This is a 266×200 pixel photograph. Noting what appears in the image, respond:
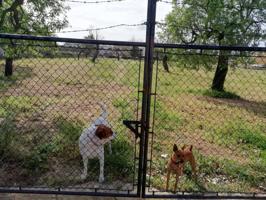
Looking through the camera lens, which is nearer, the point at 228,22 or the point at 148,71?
the point at 148,71

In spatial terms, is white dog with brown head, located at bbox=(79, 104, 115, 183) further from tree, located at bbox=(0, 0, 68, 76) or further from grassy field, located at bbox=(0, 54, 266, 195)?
tree, located at bbox=(0, 0, 68, 76)

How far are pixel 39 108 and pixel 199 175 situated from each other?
194 inches

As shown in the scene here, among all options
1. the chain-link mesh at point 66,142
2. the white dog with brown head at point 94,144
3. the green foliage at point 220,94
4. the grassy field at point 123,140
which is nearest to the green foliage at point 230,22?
the green foliage at point 220,94

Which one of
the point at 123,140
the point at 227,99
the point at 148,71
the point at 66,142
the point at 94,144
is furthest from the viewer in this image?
the point at 227,99

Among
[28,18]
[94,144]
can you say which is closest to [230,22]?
[28,18]

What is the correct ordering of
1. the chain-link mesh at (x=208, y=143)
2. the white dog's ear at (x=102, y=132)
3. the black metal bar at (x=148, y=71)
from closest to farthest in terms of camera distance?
the black metal bar at (x=148, y=71) < the white dog's ear at (x=102, y=132) < the chain-link mesh at (x=208, y=143)

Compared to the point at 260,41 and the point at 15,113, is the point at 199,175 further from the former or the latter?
the point at 260,41

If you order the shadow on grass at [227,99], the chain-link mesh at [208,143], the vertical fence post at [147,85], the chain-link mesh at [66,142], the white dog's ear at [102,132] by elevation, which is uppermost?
the vertical fence post at [147,85]

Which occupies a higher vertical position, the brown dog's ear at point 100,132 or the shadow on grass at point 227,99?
the brown dog's ear at point 100,132

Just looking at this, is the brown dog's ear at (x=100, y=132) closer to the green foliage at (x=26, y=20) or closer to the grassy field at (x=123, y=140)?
the grassy field at (x=123, y=140)

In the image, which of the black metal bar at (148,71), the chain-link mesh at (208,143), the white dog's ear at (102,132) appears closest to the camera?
the black metal bar at (148,71)

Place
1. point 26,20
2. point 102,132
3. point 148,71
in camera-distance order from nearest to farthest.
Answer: point 148,71, point 102,132, point 26,20

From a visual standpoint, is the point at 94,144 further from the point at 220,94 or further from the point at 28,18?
the point at 220,94

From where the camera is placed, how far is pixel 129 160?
17.4ft
